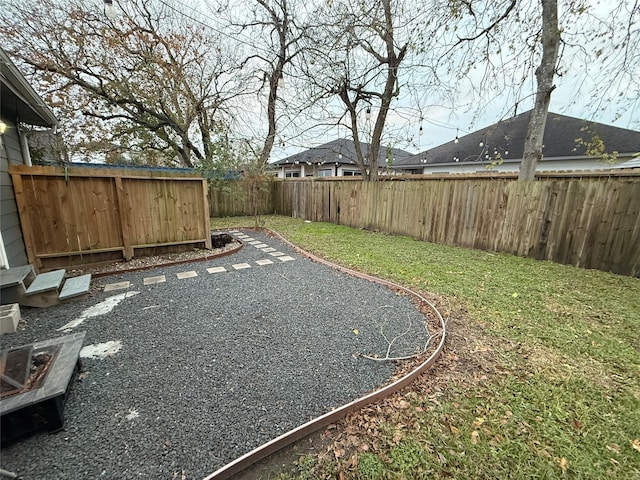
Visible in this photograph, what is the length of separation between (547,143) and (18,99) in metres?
16.0

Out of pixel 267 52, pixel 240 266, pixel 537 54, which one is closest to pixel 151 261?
pixel 240 266

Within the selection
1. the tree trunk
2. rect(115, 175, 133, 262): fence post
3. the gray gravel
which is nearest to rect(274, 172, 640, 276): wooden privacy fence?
the tree trunk

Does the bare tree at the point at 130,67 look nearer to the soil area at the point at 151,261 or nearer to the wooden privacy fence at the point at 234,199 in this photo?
the wooden privacy fence at the point at 234,199

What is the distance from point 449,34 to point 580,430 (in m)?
7.56

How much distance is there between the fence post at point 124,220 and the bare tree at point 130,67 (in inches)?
232

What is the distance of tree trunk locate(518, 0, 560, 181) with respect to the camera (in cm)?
495

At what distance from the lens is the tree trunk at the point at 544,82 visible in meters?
4.95

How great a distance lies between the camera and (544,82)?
5180mm

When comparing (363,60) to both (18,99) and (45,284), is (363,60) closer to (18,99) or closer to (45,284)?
(18,99)

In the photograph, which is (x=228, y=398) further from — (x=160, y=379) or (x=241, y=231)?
(x=241, y=231)

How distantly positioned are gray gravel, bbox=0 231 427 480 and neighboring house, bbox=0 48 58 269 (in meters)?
1.14

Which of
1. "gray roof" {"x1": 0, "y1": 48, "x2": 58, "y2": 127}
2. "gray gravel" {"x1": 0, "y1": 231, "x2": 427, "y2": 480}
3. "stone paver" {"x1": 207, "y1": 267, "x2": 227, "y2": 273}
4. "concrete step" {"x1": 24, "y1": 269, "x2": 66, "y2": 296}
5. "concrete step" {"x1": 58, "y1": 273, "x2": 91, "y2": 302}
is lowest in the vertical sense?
"gray gravel" {"x1": 0, "y1": 231, "x2": 427, "y2": 480}

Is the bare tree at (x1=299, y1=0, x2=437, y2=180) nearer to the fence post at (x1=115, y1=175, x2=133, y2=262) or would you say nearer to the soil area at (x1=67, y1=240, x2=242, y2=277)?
the soil area at (x1=67, y1=240, x2=242, y2=277)

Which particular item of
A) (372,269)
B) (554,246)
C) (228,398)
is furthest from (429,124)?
(228,398)
